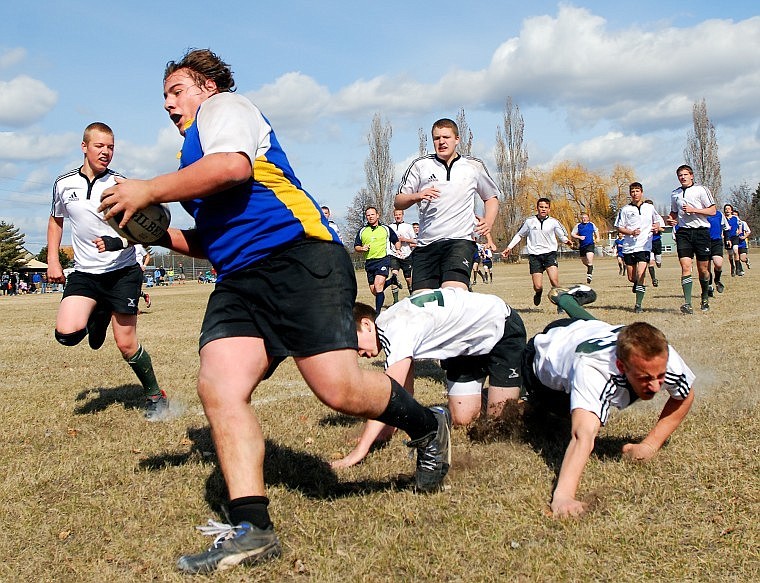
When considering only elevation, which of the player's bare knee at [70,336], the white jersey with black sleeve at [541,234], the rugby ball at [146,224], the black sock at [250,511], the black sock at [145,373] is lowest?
the black sock at [250,511]

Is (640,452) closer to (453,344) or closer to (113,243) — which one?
(453,344)

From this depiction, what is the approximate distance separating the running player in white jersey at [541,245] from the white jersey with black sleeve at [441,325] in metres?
9.49

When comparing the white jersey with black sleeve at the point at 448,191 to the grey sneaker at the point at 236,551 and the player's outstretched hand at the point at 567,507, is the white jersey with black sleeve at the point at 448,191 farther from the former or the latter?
the grey sneaker at the point at 236,551

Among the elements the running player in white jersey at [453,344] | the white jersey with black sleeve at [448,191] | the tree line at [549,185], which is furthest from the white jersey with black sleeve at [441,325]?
the tree line at [549,185]

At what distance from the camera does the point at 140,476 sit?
4.19m

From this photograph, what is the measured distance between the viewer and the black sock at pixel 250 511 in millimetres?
2973

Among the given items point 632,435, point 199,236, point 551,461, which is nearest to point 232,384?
point 199,236

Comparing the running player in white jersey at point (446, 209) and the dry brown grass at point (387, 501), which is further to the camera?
the running player in white jersey at point (446, 209)

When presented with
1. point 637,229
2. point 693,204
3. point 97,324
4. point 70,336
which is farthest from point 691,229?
point 70,336

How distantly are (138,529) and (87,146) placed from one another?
3854 millimetres

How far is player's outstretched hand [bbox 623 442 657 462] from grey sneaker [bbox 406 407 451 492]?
1103 mm

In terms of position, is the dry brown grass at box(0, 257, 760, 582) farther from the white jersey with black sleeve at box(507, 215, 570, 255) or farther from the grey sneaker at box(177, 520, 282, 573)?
the white jersey with black sleeve at box(507, 215, 570, 255)

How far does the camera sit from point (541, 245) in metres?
15.3

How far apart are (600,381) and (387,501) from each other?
1252mm
